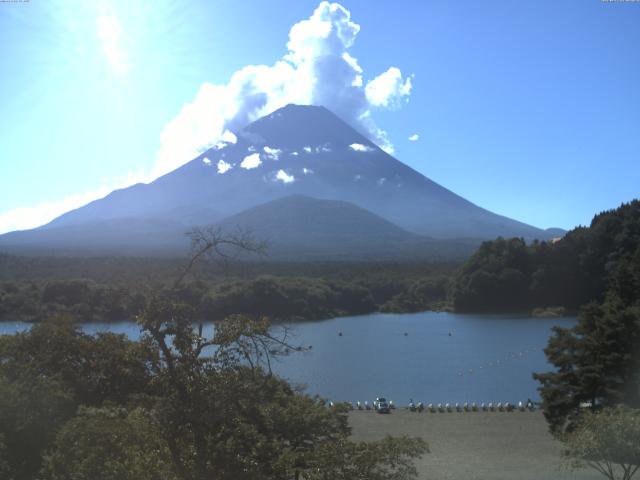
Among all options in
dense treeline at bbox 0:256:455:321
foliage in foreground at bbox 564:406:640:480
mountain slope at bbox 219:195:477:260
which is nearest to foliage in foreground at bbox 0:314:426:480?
foliage in foreground at bbox 564:406:640:480

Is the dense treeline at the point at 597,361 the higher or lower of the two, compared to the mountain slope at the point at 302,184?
lower

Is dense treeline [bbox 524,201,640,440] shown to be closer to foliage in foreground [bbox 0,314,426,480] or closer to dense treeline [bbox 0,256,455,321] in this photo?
foliage in foreground [bbox 0,314,426,480]

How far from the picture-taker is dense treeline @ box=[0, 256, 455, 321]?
96.0 ft

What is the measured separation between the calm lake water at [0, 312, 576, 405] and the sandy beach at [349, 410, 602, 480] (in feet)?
8.67

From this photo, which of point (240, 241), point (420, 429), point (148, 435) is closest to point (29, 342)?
point (148, 435)

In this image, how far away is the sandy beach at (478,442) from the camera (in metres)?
9.70

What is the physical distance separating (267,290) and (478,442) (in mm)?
23881

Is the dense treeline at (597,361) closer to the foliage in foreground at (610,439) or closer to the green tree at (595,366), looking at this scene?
the green tree at (595,366)

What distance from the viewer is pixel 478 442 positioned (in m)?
11.9

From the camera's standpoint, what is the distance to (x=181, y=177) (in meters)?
114

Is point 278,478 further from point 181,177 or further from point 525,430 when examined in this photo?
point 181,177

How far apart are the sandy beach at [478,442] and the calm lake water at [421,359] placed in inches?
104

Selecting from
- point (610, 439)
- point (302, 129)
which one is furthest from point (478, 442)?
point (302, 129)

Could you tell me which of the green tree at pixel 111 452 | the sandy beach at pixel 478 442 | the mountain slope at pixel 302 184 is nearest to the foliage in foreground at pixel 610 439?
the sandy beach at pixel 478 442
